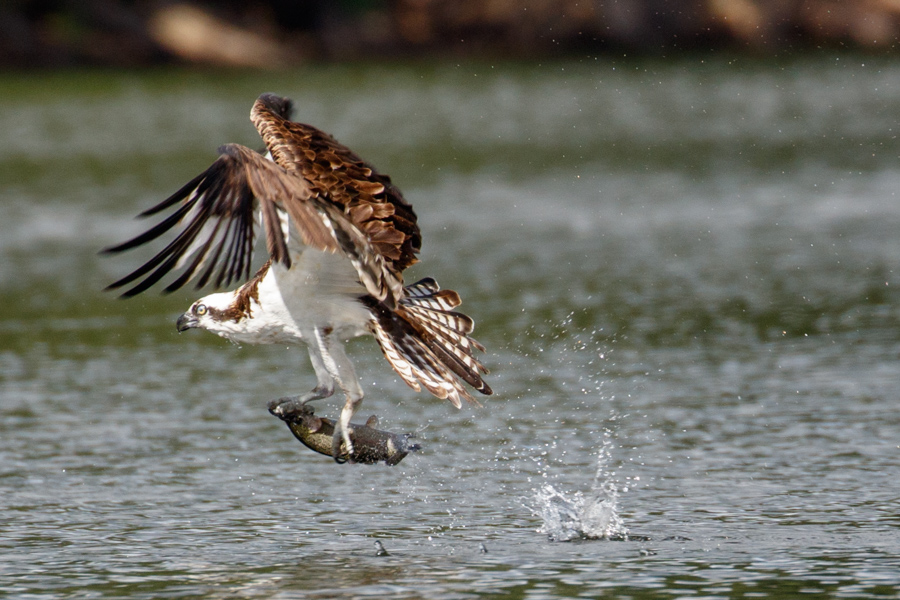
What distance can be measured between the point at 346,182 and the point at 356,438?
Answer: 116 centimetres

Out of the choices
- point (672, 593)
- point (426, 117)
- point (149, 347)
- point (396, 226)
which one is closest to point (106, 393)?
point (149, 347)

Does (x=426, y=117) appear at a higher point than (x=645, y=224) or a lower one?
higher

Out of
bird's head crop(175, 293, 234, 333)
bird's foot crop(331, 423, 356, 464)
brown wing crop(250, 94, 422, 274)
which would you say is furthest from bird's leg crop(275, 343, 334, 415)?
brown wing crop(250, 94, 422, 274)

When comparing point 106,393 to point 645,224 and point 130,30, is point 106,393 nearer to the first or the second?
point 645,224

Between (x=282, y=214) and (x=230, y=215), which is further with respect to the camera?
(x=282, y=214)

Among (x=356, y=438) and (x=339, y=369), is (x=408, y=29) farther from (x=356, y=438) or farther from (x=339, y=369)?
(x=356, y=438)

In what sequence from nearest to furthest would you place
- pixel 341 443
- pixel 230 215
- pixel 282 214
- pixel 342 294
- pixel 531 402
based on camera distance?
pixel 230 215 → pixel 282 214 → pixel 341 443 → pixel 342 294 → pixel 531 402

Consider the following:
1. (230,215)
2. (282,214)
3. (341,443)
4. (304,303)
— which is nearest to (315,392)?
(341,443)

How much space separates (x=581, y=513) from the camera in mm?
7129

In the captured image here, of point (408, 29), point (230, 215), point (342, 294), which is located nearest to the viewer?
point (230, 215)

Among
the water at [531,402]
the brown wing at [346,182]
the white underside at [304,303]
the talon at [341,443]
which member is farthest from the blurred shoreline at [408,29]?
the talon at [341,443]

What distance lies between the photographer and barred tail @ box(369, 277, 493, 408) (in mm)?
7102

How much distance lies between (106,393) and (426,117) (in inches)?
678

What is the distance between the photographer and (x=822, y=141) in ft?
73.6
